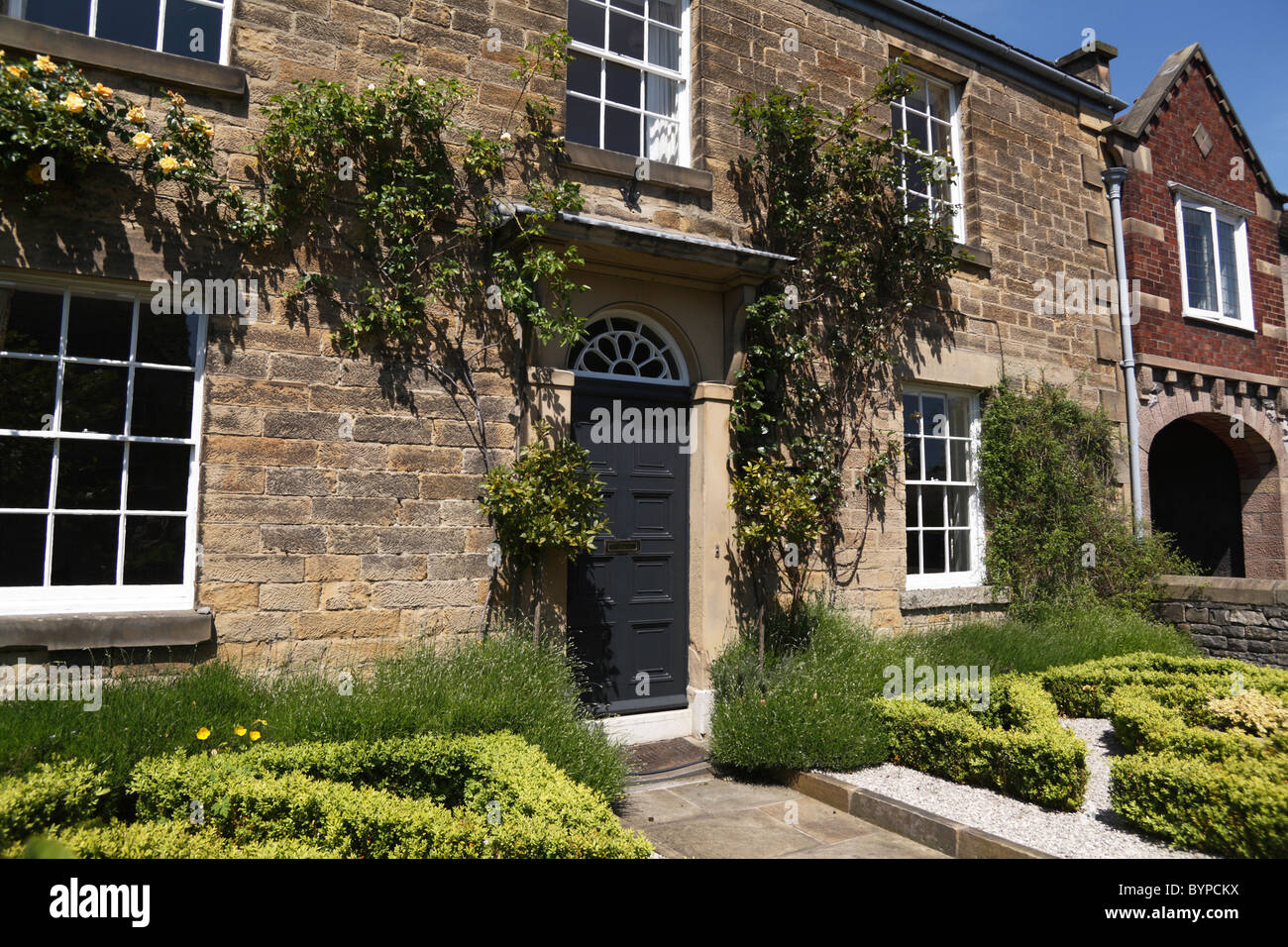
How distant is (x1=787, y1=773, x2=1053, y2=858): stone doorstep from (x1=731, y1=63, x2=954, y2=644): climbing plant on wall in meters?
1.46

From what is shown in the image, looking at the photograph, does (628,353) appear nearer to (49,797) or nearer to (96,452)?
(96,452)

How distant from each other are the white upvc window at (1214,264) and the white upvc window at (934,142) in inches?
164

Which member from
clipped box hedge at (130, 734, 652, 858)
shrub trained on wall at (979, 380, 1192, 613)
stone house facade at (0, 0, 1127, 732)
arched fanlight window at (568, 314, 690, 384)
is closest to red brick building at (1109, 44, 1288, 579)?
shrub trained on wall at (979, 380, 1192, 613)

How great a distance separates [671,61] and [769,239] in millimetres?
1786

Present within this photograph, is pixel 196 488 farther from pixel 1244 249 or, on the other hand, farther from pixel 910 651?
pixel 1244 249

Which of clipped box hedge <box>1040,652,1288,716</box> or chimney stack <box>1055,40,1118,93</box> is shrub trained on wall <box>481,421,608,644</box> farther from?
chimney stack <box>1055,40,1118,93</box>

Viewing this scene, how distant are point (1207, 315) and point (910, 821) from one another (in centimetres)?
975

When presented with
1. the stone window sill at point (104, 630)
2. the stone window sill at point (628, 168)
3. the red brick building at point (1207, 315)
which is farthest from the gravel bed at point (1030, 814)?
the red brick building at point (1207, 315)

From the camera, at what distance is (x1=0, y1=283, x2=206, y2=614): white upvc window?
488 cm

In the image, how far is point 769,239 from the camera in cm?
767

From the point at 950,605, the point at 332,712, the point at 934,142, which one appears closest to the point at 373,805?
the point at 332,712

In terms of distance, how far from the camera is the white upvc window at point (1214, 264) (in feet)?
37.8

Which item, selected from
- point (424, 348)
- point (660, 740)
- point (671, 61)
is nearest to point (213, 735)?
point (424, 348)

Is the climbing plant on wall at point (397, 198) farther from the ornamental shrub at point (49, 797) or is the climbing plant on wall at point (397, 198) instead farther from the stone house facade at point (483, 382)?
the ornamental shrub at point (49, 797)
